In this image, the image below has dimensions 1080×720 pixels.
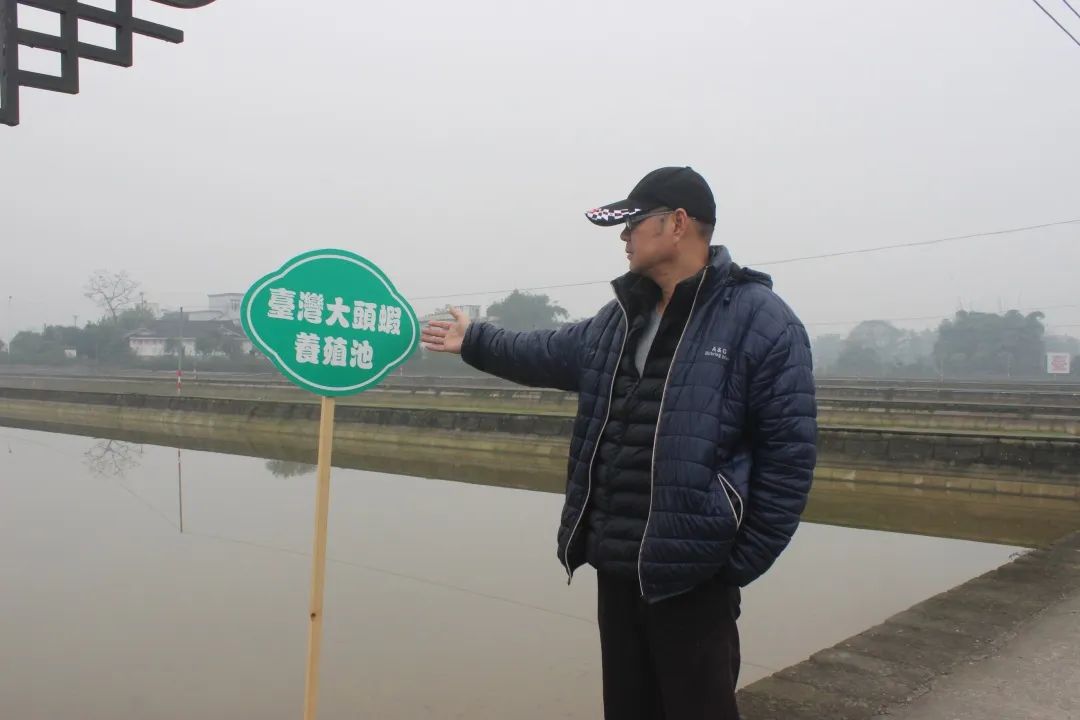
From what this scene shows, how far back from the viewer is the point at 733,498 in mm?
1487

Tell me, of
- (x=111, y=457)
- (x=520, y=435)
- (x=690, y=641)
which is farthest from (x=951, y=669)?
(x=111, y=457)

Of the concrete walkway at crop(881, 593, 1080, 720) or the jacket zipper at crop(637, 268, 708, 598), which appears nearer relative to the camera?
the jacket zipper at crop(637, 268, 708, 598)

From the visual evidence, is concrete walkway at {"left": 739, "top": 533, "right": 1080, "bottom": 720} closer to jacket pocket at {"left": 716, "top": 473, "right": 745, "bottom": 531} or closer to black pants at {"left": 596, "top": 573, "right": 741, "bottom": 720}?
black pants at {"left": 596, "top": 573, "right": 741, "bottom": 720}

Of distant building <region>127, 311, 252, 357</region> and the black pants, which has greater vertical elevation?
distant building <region>127, 311, 252, 357</region>

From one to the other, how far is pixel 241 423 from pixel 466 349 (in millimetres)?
18326

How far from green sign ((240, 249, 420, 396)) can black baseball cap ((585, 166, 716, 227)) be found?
688mm

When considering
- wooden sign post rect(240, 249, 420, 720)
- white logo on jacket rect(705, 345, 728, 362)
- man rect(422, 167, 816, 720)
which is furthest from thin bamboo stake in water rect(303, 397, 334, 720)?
white logo on jacket rect(705, 345, 728, 362)

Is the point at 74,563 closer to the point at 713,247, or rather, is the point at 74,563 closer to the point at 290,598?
the point at 290,598

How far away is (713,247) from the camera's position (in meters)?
1.67

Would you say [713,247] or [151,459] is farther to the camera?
[151,459]

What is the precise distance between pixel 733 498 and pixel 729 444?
10 cm

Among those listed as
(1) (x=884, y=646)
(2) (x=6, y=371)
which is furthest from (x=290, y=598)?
(2) (x=6, y=371)

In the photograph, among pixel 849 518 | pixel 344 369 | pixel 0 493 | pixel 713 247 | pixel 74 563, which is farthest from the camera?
pixel 0 493

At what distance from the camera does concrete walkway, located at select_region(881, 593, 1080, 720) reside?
243 cm
